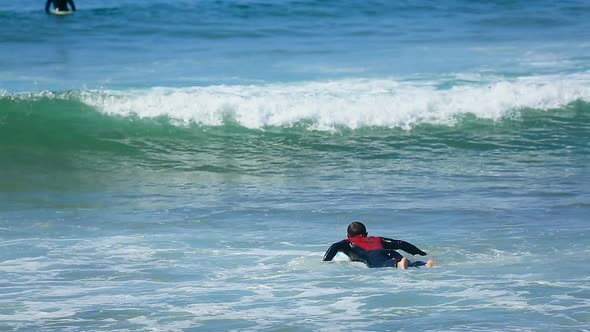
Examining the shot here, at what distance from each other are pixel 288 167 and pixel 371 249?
18.4 ft

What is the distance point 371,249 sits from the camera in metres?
10.3

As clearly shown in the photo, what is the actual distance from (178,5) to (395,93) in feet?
41.6

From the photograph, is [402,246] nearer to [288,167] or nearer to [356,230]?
[356,230]

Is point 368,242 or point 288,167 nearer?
point 368,242

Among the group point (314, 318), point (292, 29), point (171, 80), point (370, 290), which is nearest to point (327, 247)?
point (370, 290)

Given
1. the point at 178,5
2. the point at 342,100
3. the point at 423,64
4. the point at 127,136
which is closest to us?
the point at 127,136

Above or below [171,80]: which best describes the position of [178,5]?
above

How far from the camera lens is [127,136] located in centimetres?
1770

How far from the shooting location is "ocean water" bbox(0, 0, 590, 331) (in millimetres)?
9031

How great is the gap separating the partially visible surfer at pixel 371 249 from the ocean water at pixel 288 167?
0.39 ft

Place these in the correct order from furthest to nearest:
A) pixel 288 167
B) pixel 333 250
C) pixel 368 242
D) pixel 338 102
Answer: pixel 338 102
pixel 288 167
pixel 368 242
pixel 333 250

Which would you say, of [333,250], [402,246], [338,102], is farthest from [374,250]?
[338,102]

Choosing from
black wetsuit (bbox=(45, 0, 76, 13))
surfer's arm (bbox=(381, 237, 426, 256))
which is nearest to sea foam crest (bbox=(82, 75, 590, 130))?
surfer's arm (bbox=(381, 237, 426, 256))

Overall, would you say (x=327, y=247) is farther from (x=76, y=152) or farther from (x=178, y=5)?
(x=178, y=5)
